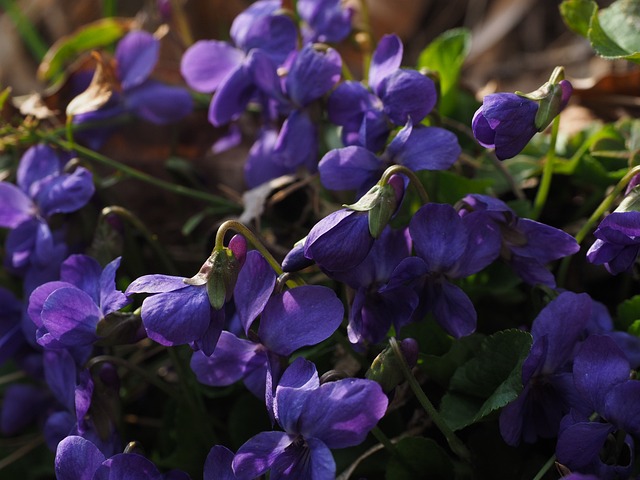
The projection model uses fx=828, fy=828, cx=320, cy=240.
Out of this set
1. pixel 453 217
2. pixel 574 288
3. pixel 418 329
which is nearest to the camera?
pixel 453 217

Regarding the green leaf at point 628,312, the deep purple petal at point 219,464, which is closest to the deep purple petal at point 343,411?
the deep purple petal at point 219,464

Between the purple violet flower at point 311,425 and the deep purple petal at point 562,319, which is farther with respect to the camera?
the deep purple petal at point 562,319

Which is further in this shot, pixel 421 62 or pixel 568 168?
pixel 421 62

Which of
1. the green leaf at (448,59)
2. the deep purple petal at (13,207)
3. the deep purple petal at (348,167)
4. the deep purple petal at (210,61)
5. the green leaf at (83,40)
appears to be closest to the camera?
the deep purple petal at (348,167)

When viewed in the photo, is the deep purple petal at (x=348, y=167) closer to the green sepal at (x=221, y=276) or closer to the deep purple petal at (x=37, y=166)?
the green sepal at (x=221, y=276)

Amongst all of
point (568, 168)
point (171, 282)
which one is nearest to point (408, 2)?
point (568, 168)

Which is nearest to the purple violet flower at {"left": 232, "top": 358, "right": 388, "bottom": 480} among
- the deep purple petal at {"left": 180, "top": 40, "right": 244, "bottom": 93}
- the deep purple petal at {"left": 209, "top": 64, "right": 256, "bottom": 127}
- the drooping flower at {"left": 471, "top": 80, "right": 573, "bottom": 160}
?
the drooping flower at {"left": 471, "top": 80, "right": 573, "bottom": 160}

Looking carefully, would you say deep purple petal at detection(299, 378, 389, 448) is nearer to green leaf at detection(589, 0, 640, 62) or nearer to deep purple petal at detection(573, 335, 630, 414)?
deep purple petal at detection(573, 335, 630, 414)

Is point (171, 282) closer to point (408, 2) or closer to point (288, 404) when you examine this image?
point (288, 404)
